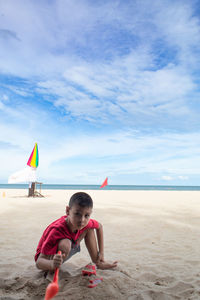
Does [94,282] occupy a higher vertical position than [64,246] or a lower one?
lower

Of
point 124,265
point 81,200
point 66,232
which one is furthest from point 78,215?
point 124,265

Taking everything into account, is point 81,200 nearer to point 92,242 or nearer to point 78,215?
point 78,215

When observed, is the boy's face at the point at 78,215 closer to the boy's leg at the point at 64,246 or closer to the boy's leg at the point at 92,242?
the boy's leg at the point at 64,246

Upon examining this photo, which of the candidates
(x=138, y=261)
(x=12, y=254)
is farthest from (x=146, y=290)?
(x=12, y=254)

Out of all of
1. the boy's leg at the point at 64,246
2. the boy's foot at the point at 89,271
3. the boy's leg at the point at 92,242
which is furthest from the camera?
the boy's leg at the point at 92,242

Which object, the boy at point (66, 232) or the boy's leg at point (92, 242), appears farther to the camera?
the boy's leg at point (92, 242)

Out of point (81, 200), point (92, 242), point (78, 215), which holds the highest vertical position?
point (81, 200)

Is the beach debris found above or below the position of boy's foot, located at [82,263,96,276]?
below

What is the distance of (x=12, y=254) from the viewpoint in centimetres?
432

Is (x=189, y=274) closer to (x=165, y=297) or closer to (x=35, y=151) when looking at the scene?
(x=165, y=297)

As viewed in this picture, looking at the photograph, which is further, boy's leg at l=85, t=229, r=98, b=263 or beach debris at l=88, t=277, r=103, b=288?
boy's leg at l=85, t=229, r=98, b=263

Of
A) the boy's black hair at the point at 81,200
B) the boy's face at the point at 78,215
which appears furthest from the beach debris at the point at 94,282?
the boy's black hair at the point at 81,200

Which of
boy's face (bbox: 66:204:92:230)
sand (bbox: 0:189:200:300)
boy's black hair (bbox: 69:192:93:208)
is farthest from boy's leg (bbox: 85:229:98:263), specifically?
boy's black hair (bbox: 69:192:93:208)

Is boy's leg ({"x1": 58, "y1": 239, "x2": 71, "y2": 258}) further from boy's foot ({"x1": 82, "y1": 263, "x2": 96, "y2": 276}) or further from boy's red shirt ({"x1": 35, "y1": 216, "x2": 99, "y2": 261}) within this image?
boy's foot ({"x1": 82, "y1": 263, "x2": 96, "y2": 276})
